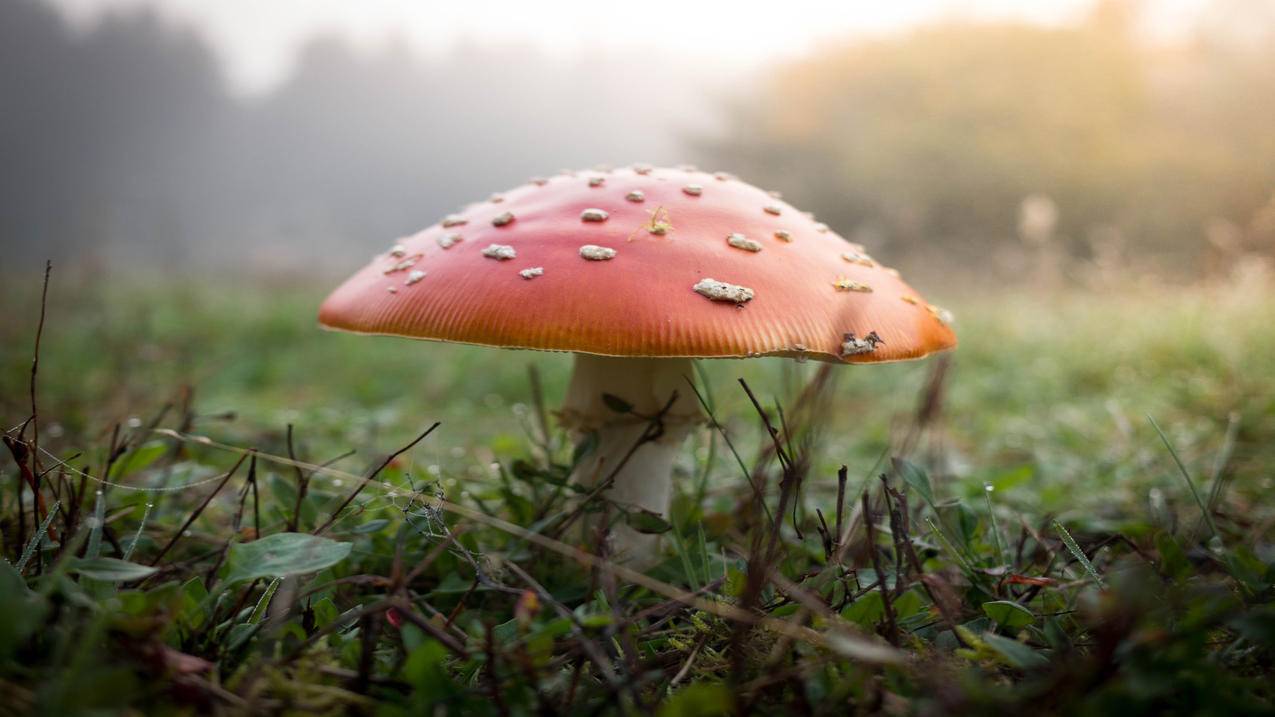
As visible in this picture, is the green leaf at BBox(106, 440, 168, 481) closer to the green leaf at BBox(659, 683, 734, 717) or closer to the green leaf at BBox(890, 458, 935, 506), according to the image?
the green leaf at BBox(659, 683, 734, 717)

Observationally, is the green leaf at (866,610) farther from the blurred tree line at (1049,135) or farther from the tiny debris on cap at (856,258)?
the blurred tree line at (1049,135)

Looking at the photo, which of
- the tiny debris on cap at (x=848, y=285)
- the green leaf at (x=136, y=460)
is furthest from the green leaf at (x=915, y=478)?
the green leaf at (x=136, y=460)

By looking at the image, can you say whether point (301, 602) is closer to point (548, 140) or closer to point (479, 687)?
point (479, 687)

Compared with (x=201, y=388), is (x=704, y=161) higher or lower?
higher

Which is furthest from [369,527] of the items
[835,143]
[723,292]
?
[835,143]

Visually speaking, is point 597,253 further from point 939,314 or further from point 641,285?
point 939,314

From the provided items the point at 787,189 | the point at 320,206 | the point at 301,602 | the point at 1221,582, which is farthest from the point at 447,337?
the point at 320,206

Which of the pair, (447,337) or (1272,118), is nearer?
(447,337)

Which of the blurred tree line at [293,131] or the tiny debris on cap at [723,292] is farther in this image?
the blurred tree line at [293,131]
